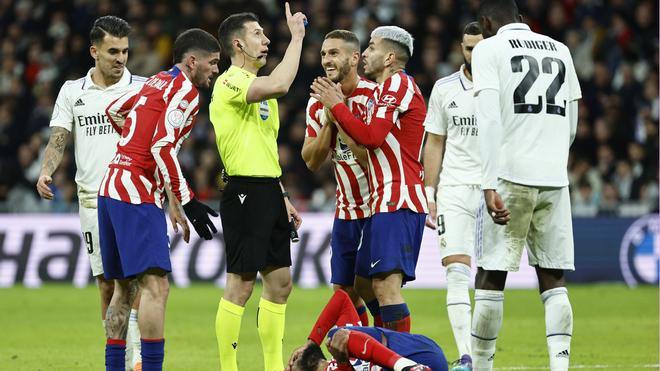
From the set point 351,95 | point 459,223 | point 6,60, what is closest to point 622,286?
point 459,223

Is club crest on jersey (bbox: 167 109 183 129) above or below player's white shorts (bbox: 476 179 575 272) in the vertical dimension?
above

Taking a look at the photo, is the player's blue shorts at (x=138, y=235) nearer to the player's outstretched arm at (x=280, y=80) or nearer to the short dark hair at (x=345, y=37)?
the player's outstretched arm at (x=280, y=80)

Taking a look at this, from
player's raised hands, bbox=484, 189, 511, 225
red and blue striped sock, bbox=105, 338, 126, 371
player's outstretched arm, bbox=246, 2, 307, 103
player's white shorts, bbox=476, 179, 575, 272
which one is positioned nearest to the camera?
player's raised hands, bbox=484, 189, 511, 225

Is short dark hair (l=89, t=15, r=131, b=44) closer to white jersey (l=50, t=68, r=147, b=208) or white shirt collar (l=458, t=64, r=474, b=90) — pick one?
white jersey (l=50, t=68, r=147, b=208)

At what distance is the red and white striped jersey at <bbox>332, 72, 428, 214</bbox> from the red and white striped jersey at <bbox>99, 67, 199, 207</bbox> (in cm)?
118

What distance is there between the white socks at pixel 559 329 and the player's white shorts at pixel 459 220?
1874 mm

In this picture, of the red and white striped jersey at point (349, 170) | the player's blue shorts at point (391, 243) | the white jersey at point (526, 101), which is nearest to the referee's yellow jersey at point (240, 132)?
the red and white striped jersey at point (349, 170)

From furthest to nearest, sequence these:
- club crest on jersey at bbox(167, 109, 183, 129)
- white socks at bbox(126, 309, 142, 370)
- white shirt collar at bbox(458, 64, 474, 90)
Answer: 1. white shirt collar at bbox(458, 64, 474, 90)
2. white socks at bbox(126, 309, 142, 370)
3. club crest on jersey at bbox(167, 109, 183, 129)

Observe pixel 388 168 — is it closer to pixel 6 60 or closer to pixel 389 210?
pixel 389 210

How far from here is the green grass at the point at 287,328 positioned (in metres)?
10.4

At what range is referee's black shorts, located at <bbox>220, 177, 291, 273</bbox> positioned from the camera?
26.9ft

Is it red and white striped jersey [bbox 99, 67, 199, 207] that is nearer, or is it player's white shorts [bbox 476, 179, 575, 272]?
player's white shorts [bbox 476, 179, 575, 272]

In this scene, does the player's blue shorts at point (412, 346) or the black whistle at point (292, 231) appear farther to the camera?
the black whistle at point (292, 231)

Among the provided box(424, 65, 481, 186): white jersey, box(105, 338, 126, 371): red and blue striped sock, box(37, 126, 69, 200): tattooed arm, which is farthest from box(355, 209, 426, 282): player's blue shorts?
box(37, 126, 69, 200): tattooed arm
